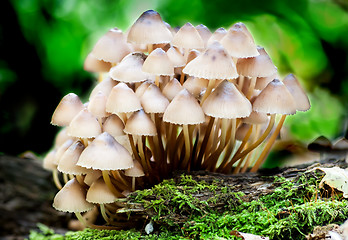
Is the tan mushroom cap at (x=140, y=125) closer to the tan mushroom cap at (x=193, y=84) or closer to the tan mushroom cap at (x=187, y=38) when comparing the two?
the tan mushroom cap at (x=193, y=84)

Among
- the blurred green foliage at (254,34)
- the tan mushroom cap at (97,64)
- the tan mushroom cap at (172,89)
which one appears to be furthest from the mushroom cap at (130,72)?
the blurred green foliage at (254,34)

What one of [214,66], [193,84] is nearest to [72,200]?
[193,84]

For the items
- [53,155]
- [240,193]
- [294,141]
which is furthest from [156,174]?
[294,141]

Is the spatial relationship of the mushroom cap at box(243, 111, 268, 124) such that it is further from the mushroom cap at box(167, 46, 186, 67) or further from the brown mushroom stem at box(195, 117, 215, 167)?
the mushroom cap at box(167, 46, 186, 67)

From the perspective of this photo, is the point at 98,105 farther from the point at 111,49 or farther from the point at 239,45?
the point at 239,45

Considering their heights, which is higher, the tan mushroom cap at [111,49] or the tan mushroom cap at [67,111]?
the tan mushroom cap at [111,49]

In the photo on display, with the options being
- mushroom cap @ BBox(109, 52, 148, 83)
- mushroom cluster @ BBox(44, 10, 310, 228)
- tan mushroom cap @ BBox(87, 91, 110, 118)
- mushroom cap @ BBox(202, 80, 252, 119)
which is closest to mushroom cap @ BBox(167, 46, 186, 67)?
mushroom cluster @ BBox(44, 10, 310, 228)

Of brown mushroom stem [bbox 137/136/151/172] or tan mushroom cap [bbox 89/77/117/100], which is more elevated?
tan mushroom cap [bbox 89/77/117/100]
